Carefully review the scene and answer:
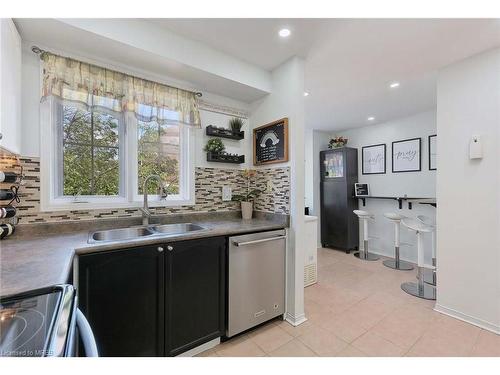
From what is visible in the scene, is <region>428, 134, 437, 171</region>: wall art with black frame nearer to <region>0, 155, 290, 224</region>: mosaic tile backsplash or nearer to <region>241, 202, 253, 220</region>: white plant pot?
<region>0, 155, 290, 224</region>: mosaic tile backsplash

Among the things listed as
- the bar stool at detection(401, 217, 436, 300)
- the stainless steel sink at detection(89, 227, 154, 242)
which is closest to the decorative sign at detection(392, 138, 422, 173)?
the bar stool at detection(401, 217, 436, 300)

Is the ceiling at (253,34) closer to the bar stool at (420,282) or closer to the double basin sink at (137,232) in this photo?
the double basin sink at (137,232)

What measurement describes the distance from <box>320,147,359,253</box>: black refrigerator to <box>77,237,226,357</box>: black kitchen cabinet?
3.10 m

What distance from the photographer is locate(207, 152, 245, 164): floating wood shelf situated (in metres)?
2.31

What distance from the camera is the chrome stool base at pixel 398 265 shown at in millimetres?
3336

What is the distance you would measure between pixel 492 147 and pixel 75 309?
2.89m

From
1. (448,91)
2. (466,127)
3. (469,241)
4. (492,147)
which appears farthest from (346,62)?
(469,241)

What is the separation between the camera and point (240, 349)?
1.68 meters

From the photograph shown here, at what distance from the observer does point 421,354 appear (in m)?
1.60

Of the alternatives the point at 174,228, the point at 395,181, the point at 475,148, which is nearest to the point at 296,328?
the point at 174,228

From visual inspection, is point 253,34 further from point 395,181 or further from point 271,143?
point 395,181

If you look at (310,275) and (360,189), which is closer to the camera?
(310,275)

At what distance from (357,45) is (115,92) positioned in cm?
205

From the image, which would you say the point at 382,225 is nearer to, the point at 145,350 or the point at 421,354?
the point at 421,354
